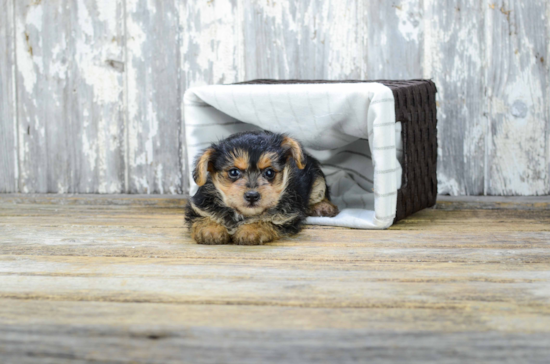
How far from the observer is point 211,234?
255 centimetres

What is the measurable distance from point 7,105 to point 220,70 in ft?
5.14

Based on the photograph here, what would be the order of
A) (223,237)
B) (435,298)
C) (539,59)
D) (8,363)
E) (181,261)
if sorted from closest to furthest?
(8,363) → (435,298) → (181,261) → (223,237) → (539,59)

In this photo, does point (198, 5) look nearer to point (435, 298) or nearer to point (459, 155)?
point (459, 155)

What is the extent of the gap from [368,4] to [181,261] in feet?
7.62

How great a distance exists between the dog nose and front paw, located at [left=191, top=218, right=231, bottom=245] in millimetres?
189

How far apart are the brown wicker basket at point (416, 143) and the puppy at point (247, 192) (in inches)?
23.9

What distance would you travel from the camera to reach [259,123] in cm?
321

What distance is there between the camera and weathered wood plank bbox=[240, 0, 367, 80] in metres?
3.71

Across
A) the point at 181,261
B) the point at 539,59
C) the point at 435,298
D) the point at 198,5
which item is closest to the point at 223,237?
the point at 181,261

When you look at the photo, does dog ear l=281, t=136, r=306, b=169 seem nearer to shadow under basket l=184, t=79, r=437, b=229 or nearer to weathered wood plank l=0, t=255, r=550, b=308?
shadow under basket l=184, t=79, r=437, b=229

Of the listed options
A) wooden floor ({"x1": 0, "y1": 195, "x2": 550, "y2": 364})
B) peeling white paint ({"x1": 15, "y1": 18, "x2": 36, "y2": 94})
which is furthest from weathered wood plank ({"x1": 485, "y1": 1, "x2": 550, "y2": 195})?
peeling white paint ({"x1": 15, "y1": 18, "x2": 36, "y2": 94})

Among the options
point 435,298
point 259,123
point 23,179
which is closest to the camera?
point 435,298

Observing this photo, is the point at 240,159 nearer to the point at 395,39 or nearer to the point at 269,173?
the point at 269,173

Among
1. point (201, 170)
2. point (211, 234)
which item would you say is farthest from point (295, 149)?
point (211, 234)
